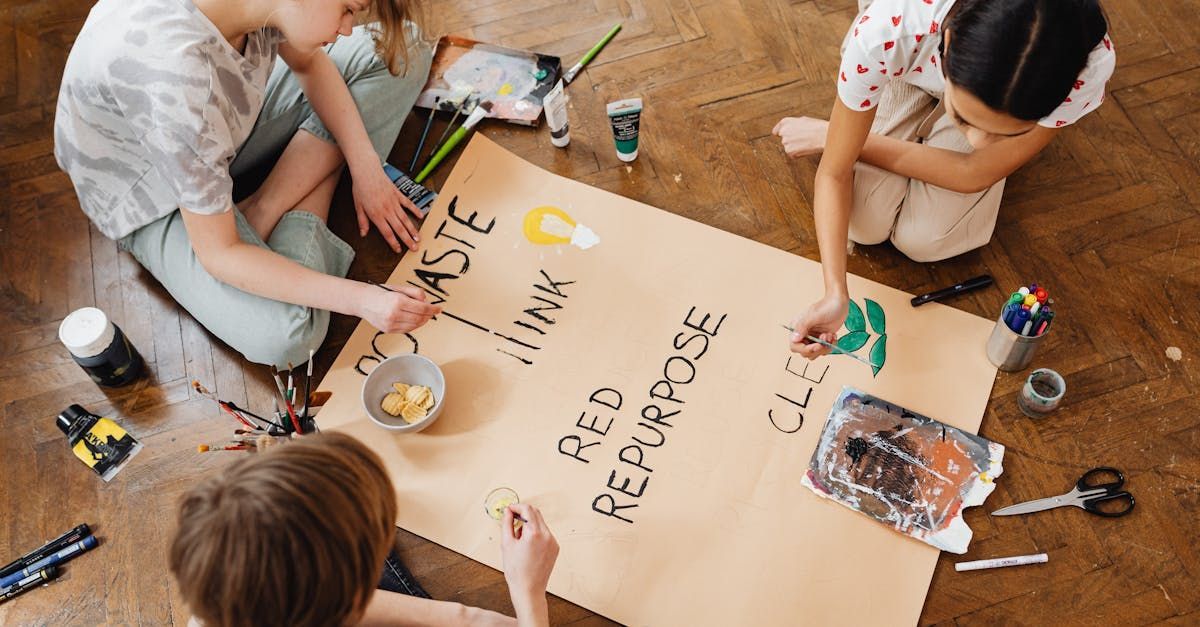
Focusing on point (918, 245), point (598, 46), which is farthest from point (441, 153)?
point (918, 245)

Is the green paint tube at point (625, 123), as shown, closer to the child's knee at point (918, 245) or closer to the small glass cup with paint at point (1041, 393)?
the child's knee at point (918, 245)

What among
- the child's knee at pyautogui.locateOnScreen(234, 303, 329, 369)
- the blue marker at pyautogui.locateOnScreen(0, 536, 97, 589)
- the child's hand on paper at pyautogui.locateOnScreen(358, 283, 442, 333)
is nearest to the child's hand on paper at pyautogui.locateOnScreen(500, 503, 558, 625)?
the child's hand on paper at pyautogui.locateOnScreen(358, 283, 442, 333)

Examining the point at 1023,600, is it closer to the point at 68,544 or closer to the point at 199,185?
the point at 199,185

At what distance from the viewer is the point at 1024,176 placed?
1.61 m

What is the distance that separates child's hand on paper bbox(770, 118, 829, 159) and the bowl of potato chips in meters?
0.74

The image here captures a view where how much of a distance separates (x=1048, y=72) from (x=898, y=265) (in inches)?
22.5

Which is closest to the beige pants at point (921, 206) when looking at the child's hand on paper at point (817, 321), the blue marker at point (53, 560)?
the child's hand on paper at point (817, 321)

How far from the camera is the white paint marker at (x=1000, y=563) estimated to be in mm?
1271

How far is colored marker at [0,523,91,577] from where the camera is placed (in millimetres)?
1335

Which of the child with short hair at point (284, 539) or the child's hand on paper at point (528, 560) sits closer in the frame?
the child with short hair at point (284, 539)

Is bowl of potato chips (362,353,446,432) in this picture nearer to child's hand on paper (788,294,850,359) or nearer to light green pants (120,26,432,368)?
light green pants (120,26,432,368)

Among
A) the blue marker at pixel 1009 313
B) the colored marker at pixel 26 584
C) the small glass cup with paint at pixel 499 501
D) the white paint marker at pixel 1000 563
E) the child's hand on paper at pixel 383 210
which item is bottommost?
the white paint marker at pixel 1000 563

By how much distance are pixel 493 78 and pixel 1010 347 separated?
3.51 feet

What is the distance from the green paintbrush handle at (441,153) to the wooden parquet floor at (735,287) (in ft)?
0.10
